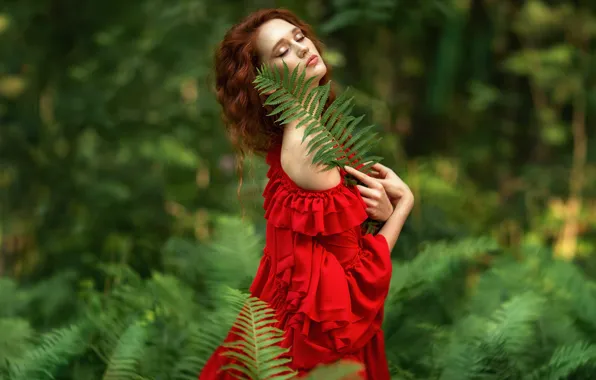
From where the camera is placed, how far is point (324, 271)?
1537 millimetres

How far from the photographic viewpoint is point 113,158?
4.46 meters

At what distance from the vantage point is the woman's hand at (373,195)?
5.37 feet

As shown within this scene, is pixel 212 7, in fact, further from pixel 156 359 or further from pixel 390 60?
pixel 156 359

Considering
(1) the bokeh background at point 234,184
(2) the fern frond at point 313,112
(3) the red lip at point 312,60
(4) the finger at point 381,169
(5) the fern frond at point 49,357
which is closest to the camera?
(2) the fern frond at point 313,112

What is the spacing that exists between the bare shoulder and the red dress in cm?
2

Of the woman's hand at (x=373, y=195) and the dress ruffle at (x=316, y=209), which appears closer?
the dress ruffle at (x=316, y=209)

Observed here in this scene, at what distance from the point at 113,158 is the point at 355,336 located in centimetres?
331

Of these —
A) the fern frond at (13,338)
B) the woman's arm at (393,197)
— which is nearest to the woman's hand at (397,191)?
the woman's arm at (393,197)

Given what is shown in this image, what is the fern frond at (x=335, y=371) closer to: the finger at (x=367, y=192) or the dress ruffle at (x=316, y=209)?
the dress ruffle at (x=316, y=209)

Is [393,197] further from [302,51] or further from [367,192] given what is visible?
[302,51]

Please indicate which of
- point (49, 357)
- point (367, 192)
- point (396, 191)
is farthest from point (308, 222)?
point (49, 357)

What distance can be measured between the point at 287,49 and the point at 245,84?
0.15 meters

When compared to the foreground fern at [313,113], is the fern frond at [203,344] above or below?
below

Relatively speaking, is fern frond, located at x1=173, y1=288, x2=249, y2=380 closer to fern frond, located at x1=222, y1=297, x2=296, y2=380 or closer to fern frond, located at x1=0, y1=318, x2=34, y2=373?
fern frond, located at x1=222, y1=297, x2=296, y2=380
